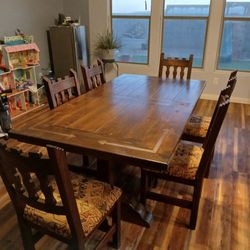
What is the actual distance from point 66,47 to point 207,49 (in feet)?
8.33

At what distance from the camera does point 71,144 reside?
1449 millimetres

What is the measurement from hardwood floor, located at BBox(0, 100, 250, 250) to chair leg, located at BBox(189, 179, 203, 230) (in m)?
0.06

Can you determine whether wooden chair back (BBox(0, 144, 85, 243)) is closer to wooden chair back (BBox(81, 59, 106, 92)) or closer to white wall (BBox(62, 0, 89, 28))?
wooden chair back (BBox(81, 59, 106, 92))

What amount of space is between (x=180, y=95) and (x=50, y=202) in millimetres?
1578

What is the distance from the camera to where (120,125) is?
1722mm

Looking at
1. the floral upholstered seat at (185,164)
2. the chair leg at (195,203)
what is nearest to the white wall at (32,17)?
the floral upholstered seat at (185,164)

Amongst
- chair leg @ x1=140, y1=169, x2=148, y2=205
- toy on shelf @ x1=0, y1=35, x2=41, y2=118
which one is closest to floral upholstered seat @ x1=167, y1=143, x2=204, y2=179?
chair leg @ x1=140, y1=169, x2=148, y2=205

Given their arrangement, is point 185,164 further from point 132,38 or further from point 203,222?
point 132,38

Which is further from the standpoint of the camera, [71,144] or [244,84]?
[244,84]

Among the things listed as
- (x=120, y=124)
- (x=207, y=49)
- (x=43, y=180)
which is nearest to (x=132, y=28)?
(x=207, y=49)

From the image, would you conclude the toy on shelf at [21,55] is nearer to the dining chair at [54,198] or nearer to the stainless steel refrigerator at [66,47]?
the stainless steel refrigerator at [66,47]

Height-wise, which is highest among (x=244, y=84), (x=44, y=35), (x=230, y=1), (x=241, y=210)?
(x=230, y=1)

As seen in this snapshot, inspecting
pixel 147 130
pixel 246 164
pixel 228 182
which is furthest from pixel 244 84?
pixel 147 130

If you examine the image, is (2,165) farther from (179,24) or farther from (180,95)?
(179,24)
